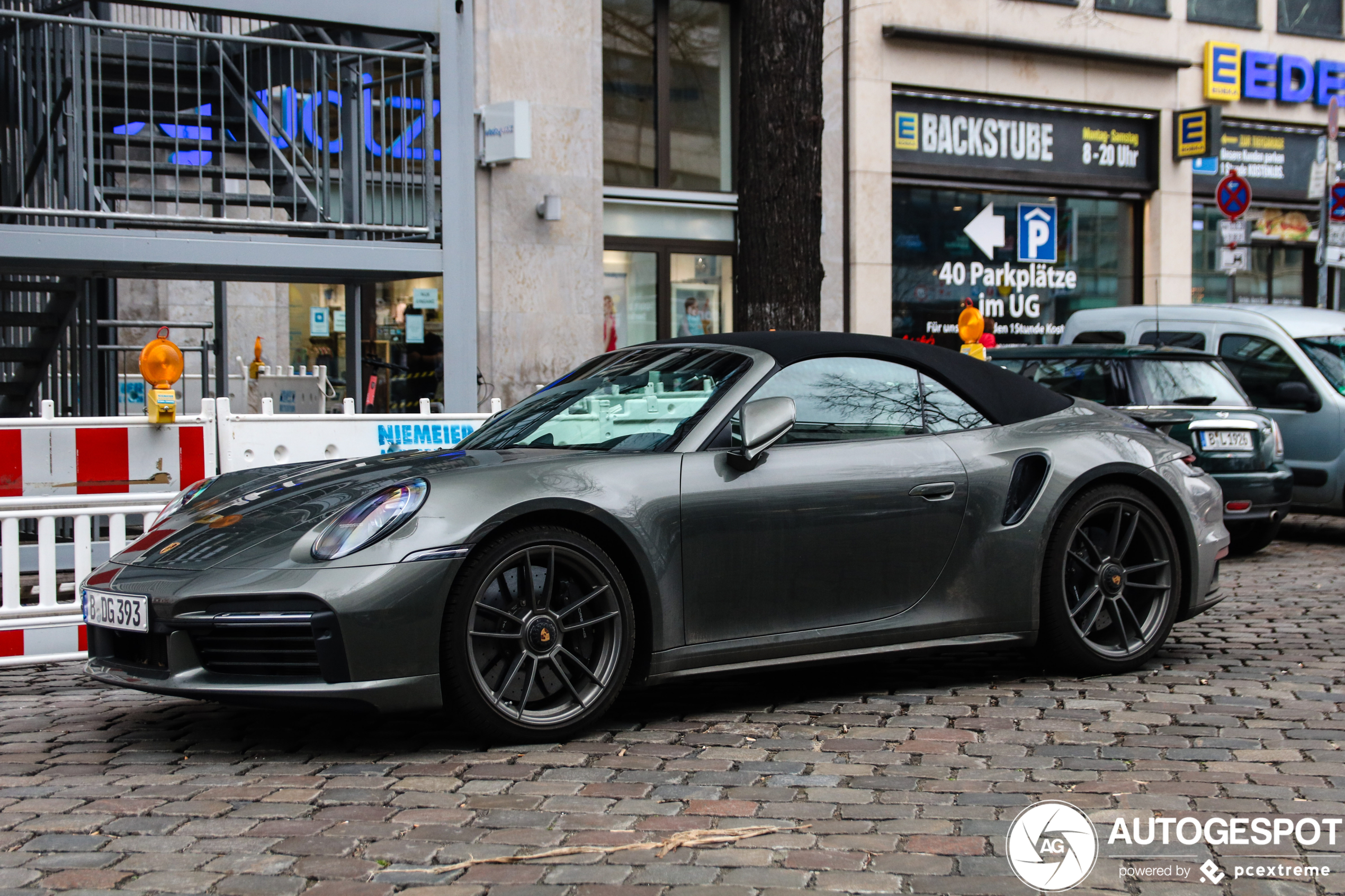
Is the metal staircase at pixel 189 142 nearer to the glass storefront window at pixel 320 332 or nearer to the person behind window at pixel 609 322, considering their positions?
the glass storefront window at pixel 320 332

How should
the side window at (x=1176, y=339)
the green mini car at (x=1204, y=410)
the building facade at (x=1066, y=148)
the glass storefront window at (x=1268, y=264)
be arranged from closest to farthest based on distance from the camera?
the green mini car at (x=1204, y=410), the side window at (x=1176, y=339), the building facade at (x=1066, y=148), the glass storefront window at (x=1268, y=264)

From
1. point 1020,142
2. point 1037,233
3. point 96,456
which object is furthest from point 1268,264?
point 96,456

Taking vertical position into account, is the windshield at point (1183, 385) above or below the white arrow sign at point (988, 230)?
below

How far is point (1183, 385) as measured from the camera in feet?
34.0

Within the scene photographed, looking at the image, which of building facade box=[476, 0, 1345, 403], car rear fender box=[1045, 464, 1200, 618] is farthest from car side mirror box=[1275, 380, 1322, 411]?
building facade box=[476, 0, 1345, 403]

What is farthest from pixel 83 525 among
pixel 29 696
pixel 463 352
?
pixel 463 352

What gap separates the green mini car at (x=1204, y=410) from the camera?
10.1 metres

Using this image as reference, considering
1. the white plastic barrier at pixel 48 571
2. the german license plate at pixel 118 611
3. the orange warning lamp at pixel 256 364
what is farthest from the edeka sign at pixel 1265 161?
the german license plate at pixel 118 611

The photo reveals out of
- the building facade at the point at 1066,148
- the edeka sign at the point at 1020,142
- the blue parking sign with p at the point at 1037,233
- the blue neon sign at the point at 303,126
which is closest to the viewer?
the blue neon sign at the point at 303,126

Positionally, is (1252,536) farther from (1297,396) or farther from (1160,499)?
(1160,499)

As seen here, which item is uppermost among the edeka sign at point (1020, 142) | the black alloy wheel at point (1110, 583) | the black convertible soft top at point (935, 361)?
the edeka sign at point (1020, 142)

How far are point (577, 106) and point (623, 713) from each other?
10684 millimetres

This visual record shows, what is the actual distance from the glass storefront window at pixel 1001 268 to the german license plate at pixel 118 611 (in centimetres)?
1314

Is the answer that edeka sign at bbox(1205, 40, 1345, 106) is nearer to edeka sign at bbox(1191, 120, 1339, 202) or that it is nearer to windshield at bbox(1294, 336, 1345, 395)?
edeka sign at bbox(1191, 120, 1339, 202)
